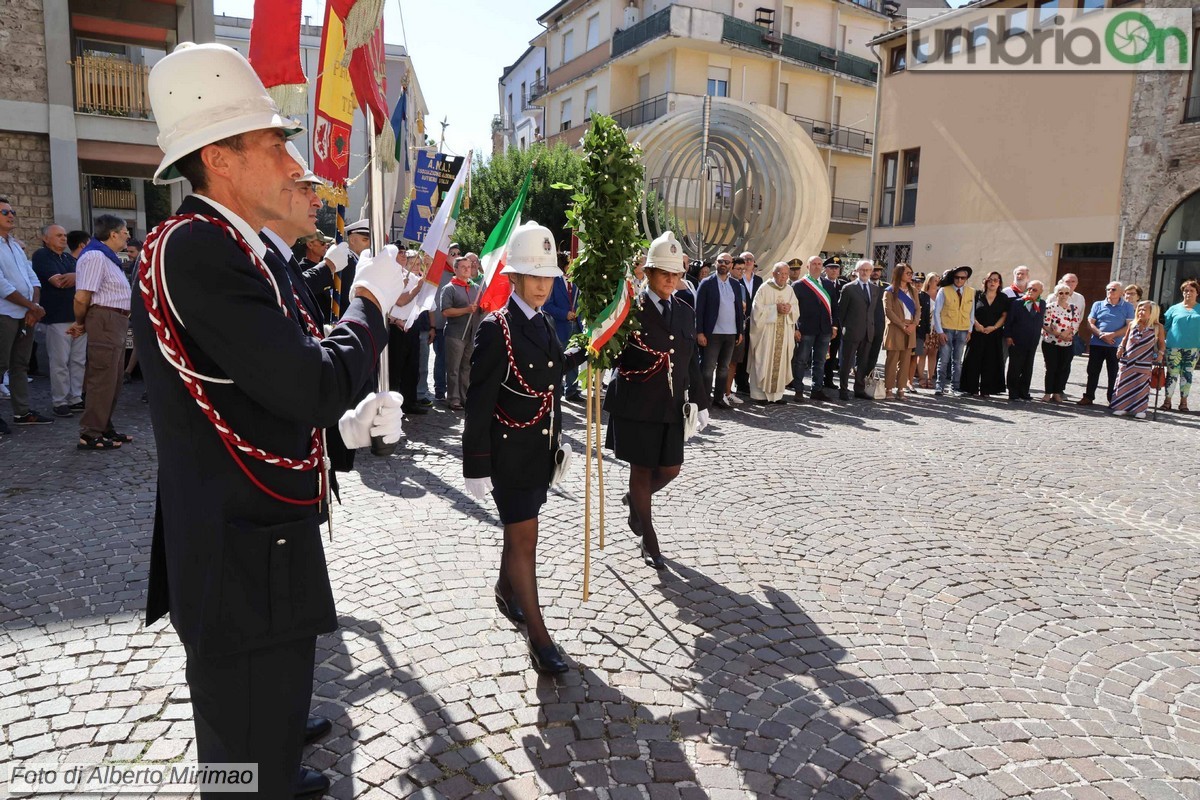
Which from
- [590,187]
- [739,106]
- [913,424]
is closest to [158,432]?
[590,187]

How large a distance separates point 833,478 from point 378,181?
582cm

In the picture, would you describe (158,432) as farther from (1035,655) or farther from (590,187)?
(1035,655)

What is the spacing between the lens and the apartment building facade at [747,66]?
1344 inches

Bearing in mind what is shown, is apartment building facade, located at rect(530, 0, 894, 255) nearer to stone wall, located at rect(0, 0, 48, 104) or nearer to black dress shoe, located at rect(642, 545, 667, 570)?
stone wall, located at rect(0, 0, 48, 104)

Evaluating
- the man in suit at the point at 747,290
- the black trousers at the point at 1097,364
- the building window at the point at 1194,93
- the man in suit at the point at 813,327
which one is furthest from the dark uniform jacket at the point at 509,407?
the building window at the point at 1194,93

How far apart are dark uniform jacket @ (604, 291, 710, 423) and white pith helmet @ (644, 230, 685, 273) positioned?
0.24 m

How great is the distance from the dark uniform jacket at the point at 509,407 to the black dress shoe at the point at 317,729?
3.94ft

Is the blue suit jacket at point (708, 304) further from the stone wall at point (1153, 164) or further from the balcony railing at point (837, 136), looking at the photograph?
the balcony railing at point (837, 136)

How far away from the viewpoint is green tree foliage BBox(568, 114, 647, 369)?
163 inches

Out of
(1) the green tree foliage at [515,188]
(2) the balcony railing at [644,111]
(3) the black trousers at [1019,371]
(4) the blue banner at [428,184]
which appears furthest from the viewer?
(2) the balcony railing at [644,111]

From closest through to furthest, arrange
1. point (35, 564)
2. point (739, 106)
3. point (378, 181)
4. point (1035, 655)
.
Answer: point (378, 181), point (1035, 655), point (35, 564), point (739, 106)

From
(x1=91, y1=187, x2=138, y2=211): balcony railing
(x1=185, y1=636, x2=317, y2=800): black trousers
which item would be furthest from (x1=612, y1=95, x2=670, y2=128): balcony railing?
(x1=185, y1=636, x2=317, y2=800): black trousers

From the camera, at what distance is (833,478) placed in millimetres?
7453

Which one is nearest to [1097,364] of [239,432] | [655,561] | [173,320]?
[655,561]
